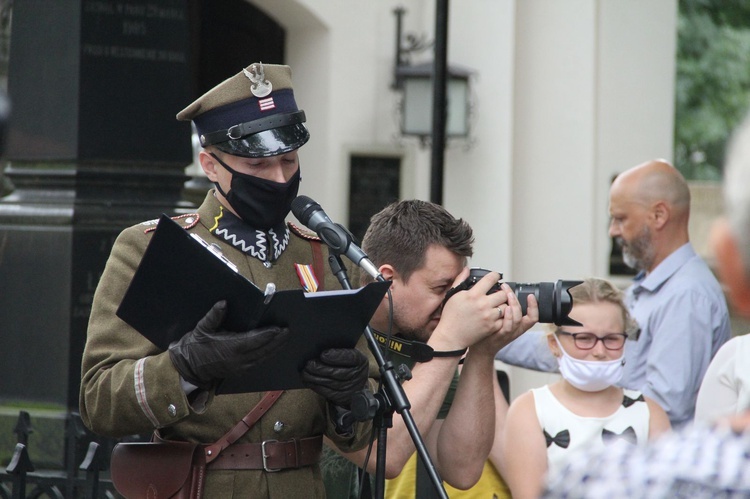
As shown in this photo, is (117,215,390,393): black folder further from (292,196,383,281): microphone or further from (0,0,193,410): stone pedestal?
(0,0,193,410): stone pedestal

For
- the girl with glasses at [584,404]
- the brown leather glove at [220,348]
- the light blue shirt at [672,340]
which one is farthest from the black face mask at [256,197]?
the light blue shirt at [672,340]

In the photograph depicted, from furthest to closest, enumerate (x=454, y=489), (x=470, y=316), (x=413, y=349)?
(x=454, y=489), (x=413, y=349), (x=470, y=316)

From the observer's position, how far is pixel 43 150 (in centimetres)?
459

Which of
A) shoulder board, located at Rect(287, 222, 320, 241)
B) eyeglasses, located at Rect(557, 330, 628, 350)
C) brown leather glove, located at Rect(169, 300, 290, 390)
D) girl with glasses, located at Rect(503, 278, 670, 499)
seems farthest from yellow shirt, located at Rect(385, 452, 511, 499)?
brown leather glove, located at Rect(169, 300, 290, 390)

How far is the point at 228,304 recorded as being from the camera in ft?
8.42

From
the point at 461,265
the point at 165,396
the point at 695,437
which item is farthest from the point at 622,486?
the point at 461,265

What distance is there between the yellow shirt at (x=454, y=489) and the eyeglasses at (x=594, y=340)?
501 mm

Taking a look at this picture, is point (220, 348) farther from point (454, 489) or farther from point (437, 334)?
point (454, 489)

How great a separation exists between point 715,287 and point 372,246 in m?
1.94

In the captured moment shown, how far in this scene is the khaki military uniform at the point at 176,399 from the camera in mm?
2666

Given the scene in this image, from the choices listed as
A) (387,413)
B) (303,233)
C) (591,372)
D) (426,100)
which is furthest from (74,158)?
(426,100)

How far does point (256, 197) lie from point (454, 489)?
4.08ft

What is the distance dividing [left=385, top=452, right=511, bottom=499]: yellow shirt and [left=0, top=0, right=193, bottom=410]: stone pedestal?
1.26m

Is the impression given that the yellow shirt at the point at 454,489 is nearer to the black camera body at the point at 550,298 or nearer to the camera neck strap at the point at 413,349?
the camera neck strap at the point at 413,349
